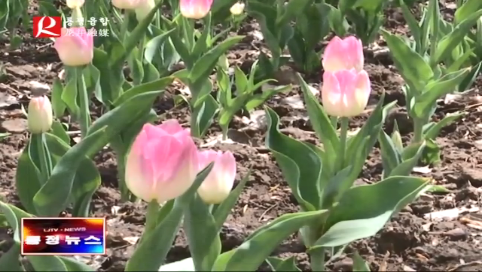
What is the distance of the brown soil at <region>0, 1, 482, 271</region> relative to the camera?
1.52 metres

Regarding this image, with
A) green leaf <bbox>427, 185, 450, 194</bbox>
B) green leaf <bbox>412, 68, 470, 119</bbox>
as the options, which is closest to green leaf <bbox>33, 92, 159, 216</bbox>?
green leaf <bbox>427, 185, 450, 194</bbox>

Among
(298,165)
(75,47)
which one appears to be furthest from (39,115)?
(298,165)

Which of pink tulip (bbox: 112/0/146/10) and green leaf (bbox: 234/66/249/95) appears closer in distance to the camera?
pink tulip (bbox: 112/0/146/10)

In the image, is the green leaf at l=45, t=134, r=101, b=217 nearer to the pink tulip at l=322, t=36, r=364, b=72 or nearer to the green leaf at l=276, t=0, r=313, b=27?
the pink tulip at l=322, t=36, r=364, b=72

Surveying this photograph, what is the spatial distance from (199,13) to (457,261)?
963 millimetres

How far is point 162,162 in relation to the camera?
98 centimetres

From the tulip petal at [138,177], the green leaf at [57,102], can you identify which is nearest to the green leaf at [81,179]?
the green leaf at [57,102]

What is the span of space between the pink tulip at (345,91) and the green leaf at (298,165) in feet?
0.40

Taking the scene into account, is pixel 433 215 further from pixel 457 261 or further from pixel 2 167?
pixel 2 167

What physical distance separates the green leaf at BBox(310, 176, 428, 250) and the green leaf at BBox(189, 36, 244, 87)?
691 mm

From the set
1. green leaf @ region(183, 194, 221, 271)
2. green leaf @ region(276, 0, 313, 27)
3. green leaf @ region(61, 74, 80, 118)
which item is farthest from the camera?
green leaf @ region(276, 0, 313, 27)

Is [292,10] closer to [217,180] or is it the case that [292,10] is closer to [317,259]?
[317,259]

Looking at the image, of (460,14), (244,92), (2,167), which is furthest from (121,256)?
(460,14)

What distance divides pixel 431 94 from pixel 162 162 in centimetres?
108
